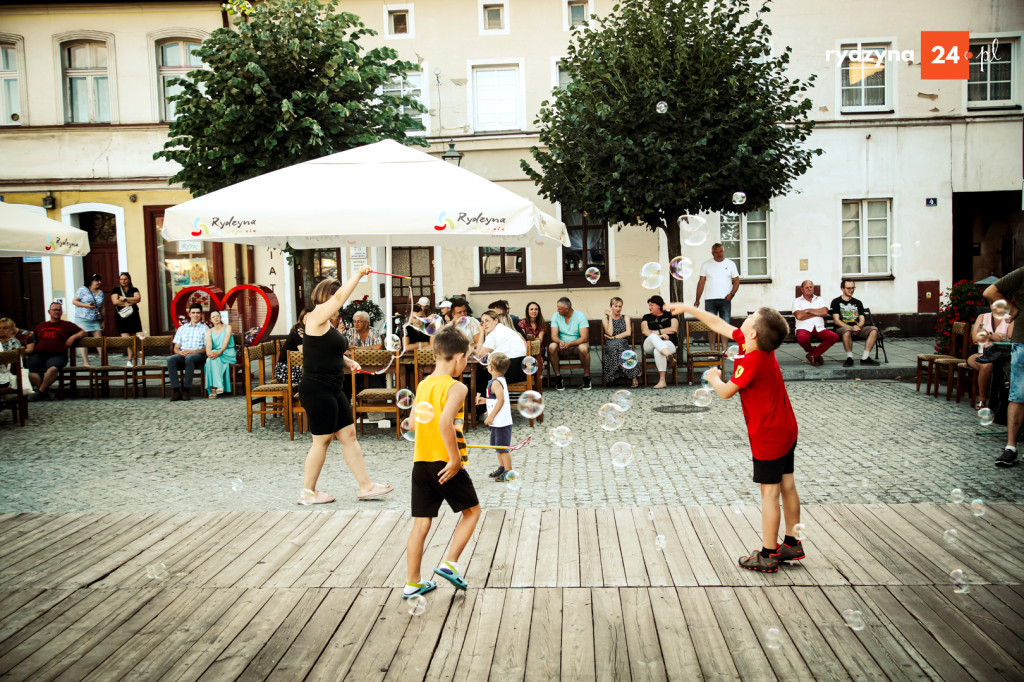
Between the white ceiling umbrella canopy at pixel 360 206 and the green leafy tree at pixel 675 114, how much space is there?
4.38 m

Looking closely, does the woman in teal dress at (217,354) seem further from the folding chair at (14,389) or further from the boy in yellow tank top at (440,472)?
the boy in yellow tank top at (440,472)

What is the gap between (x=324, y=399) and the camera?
6488 millimetres

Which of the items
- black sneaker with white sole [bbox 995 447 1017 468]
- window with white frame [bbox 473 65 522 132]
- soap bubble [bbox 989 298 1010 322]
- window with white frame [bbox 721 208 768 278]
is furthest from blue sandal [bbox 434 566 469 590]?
window with white frame [bbox 473 65 522 132]

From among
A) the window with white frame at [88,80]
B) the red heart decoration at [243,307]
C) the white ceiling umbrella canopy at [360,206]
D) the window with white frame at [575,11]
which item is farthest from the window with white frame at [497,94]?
the white ceiling umbrella canopy at [360,206]

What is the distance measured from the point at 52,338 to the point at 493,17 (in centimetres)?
1098

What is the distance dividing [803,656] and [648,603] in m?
0.86

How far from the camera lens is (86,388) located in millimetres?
13633

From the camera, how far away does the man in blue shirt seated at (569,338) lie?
12484 millimetres

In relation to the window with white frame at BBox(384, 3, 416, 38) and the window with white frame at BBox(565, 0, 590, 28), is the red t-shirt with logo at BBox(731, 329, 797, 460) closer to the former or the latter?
the window with white frame at BBox(565, 0, 590, 28)

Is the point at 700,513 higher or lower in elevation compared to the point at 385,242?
lower

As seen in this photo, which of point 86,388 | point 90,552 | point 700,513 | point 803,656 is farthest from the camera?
point 86,388

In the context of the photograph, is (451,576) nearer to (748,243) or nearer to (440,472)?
(440,472)

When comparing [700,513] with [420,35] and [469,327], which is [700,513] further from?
[420,35]

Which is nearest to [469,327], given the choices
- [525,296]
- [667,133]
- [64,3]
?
[667,133]
